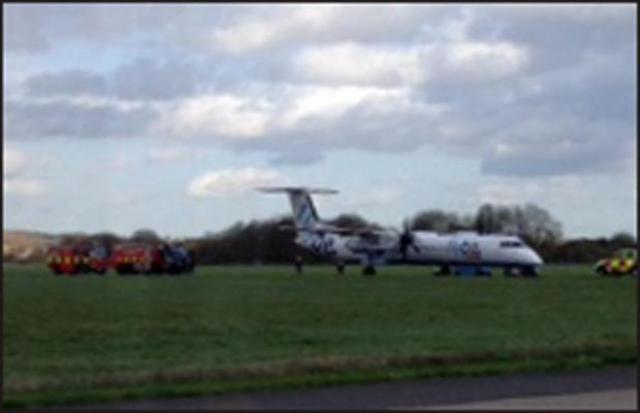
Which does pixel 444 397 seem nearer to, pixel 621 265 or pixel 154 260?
pixel 621 265

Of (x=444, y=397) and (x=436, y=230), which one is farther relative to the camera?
(x=436, y=230)

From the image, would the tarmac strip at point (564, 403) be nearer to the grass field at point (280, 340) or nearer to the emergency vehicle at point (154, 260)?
the grass field at point (280, 340)

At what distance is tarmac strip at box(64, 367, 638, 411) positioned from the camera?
12.7m

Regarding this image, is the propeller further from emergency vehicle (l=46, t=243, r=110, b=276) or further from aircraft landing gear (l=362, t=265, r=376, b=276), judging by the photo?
emergency vehicle (l=46, t=243, r=110, b=276)

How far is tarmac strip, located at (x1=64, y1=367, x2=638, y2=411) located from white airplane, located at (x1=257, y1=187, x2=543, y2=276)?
59.6 m

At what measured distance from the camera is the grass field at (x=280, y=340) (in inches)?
593

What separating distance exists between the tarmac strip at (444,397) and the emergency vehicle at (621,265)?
2433 inches

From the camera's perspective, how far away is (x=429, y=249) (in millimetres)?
77562

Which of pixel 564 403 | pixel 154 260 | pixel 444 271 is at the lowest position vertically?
pixel 564 403

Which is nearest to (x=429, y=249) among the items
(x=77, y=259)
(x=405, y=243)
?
(x=405, y=243)

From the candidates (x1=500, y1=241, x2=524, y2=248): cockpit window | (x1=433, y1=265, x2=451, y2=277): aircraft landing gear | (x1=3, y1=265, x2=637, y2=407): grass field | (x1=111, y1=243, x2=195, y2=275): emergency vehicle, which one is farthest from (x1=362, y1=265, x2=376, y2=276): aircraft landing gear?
(x1=3, y1=265, x2=637, y2=407): grass field

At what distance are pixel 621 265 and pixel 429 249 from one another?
11.1 meters

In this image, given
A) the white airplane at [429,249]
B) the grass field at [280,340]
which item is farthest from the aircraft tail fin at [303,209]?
the grass field at [280,340]

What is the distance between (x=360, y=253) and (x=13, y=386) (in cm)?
6599
